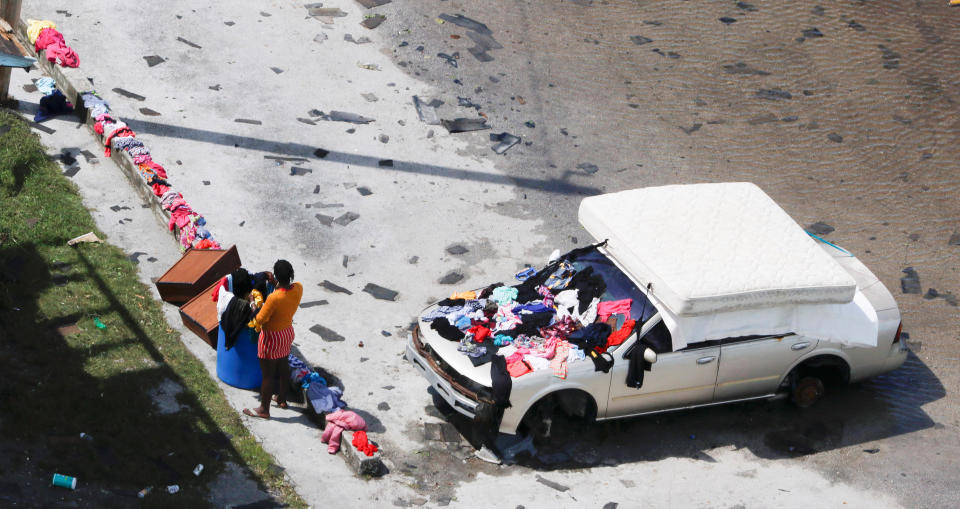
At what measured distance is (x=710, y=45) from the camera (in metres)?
18.0

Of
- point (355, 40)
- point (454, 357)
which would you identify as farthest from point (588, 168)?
point (454, 357)

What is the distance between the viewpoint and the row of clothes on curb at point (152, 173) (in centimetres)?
1181

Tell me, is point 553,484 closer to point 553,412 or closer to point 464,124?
point 553,412

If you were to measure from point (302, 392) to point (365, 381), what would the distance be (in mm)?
838

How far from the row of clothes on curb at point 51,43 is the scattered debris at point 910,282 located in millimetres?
12311

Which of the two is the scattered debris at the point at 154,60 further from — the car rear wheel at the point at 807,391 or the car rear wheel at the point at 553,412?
the car rear wheel at the point at 807,391

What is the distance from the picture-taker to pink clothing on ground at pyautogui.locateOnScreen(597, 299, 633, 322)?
32.6 feet

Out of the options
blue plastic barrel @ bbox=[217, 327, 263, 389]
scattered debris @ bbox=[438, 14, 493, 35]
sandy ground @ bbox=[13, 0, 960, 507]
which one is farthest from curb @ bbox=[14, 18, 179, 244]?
scattered debris @ bbox=[438, 14, 493, 35]

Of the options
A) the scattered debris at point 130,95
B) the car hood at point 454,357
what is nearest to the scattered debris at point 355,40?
the scattered debris at point 130,95

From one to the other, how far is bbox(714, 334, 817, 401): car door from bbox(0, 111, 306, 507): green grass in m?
4.46

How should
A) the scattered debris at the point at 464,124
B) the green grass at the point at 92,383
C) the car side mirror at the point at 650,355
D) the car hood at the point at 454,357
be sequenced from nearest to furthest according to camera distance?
the green grass at the point at 92,383 < the car hood at the point at 454,357 < the car side mirror at the point at 650,355 < the scattered debris at the point at 464,124

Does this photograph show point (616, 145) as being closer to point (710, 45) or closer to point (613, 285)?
point (710, 45)

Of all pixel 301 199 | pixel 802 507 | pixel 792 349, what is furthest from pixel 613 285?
pixel 301 199

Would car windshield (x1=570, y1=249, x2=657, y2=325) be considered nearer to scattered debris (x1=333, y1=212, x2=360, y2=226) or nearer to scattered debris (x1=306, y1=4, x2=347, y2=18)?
scattered debris (x1=333, y1=212, x2=360, y2=226)
